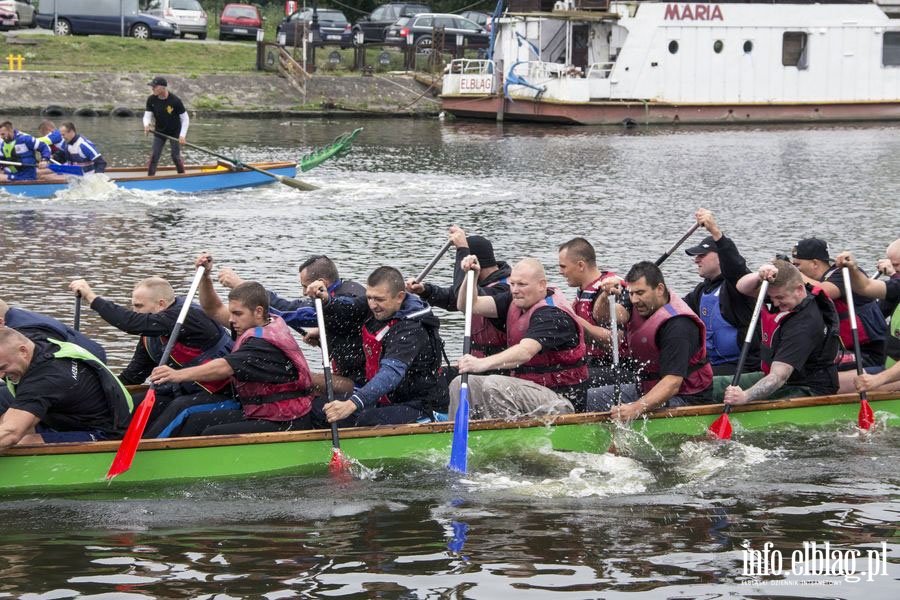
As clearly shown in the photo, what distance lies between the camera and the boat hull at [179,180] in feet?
76.6

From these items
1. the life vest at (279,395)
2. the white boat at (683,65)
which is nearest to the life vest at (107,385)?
the life vest at (279,395)

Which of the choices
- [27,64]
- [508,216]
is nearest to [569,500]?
[508,216]

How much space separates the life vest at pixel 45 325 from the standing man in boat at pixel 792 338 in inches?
201

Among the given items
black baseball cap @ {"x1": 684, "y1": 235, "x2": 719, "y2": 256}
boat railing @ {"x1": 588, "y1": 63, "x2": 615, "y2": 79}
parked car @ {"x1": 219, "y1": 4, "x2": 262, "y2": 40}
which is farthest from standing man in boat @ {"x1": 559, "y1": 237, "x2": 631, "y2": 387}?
parked car @ {"x1": 219, "y1": 4, "x2": 262, "y2": 40}

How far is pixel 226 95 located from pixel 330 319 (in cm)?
3121

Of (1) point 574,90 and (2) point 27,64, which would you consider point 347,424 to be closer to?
(1) point 574,90

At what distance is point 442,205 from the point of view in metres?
24.5

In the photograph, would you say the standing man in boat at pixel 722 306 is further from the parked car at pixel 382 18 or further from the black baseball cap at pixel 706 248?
the parked car at pixel 382 18

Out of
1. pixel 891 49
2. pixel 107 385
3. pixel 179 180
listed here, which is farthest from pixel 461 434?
pixel 891 49

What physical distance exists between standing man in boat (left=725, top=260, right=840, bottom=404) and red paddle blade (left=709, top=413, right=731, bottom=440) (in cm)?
15

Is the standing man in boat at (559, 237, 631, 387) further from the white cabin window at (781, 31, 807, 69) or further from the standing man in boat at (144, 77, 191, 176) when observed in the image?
the white cabin window at (781, 31, 807, 69)

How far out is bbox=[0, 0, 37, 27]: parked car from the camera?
4350cm

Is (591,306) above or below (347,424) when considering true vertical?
above

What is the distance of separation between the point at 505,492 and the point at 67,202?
51.6ft
